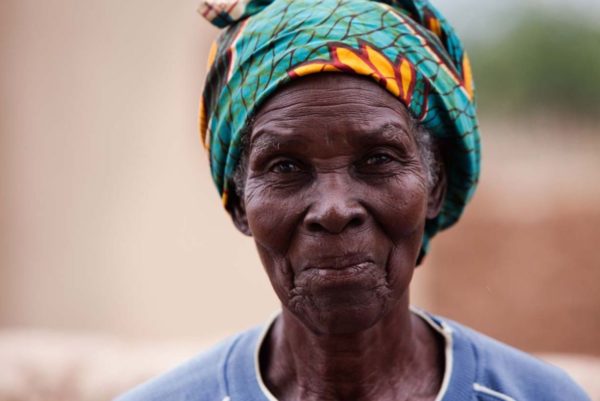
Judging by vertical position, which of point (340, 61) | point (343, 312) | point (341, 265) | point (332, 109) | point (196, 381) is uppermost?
point (340, 61)

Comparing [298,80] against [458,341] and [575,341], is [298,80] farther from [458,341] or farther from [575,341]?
[575,341]

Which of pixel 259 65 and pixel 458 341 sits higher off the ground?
pixel 259 65

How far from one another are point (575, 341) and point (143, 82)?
217 inches

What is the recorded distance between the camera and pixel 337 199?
2.47 meters

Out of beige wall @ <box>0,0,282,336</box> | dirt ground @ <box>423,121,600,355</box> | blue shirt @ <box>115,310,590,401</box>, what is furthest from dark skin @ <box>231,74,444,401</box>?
beige wall @ <box>0,0,282,336</box>

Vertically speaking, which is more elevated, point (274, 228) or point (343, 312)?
point (274, 228)

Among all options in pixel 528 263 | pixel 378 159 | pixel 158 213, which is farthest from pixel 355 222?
pixel 158 213

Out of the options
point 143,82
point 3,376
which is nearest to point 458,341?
point 3,376

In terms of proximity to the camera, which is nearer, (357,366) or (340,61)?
(340,61)

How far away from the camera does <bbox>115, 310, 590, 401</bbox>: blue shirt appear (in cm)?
273

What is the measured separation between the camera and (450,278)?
897 centimetres

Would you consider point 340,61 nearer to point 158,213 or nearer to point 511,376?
point 511,376

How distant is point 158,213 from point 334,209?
8.19 m

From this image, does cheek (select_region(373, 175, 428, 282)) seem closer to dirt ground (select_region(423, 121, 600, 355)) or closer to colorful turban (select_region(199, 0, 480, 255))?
colorful turban (select_region(199, 0, 480, 255))
